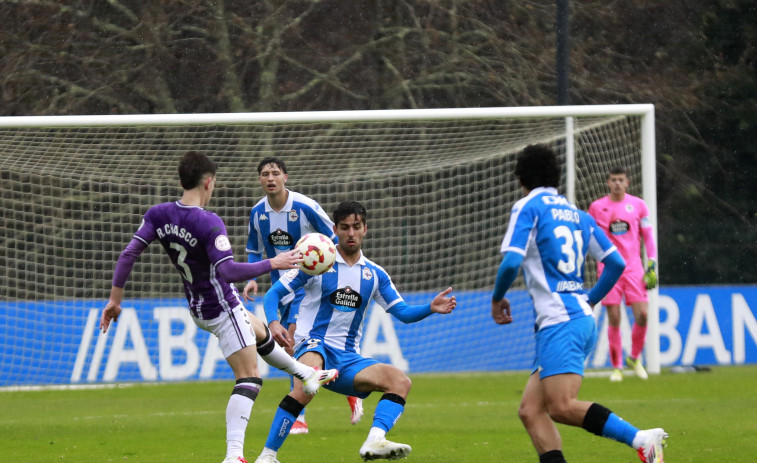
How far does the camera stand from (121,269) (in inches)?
273

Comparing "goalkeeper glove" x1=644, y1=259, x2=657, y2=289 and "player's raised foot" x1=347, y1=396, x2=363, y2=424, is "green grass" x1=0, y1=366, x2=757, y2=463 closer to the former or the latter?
"player's raised foot" x1=347, y1=396, x2=363, y2=424

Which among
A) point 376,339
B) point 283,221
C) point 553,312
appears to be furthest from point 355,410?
point 376,339

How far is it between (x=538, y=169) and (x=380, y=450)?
1933mm

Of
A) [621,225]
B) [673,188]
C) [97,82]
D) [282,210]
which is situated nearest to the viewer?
[282,210]

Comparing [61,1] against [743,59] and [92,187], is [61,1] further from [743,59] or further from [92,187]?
[743,59]

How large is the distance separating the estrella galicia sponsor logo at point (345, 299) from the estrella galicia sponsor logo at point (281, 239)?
239 centimetres

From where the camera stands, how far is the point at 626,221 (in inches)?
489

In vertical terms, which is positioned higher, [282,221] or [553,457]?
[282,221]

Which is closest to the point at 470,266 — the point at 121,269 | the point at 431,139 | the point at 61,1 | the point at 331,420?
the point at 431,139

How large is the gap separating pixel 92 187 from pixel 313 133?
2.98m

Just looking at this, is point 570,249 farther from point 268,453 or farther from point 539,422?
point 268,453

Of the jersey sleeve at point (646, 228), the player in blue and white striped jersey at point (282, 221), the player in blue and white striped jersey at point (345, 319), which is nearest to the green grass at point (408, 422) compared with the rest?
the player in blue and white striped jersey at point (345, 319)

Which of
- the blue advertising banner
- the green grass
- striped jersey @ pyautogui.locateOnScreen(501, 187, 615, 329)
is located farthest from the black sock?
the blue advertising banner

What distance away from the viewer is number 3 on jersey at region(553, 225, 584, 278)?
5.91 meters
